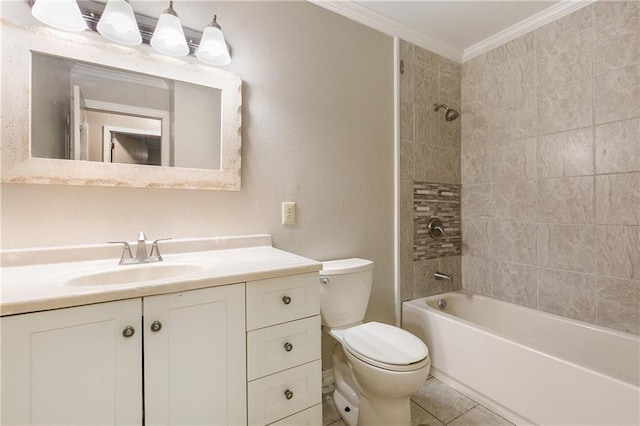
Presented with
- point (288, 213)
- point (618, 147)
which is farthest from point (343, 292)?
point (618, 147)

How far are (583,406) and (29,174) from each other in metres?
2.42

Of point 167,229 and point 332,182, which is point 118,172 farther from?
point 332,182

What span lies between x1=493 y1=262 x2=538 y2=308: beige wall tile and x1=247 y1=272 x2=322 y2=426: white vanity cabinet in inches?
67.2

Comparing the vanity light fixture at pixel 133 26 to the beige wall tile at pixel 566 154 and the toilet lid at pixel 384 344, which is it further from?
the beige wall tile at pixel 566 154

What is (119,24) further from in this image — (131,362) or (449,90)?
(449,90)

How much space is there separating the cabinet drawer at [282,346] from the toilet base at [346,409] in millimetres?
587

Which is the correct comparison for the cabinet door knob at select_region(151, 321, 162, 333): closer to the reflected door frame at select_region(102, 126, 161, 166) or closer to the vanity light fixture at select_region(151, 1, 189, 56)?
the reflected door frame at select_region(102, 126, 161, 166)

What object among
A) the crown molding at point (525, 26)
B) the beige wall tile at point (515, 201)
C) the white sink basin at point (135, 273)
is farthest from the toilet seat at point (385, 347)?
the crown molding at point (525, 26)

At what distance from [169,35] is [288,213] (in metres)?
0.99

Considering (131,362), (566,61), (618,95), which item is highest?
(566,61)

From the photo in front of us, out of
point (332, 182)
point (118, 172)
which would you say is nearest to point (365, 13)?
point (332, 182)

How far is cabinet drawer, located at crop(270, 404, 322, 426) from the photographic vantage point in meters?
1.06

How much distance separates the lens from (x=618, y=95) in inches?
63.1

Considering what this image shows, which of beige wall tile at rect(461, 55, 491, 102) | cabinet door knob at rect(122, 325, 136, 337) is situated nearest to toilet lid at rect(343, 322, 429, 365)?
cabinet door knob at rect(122, 325, 136, 337)
